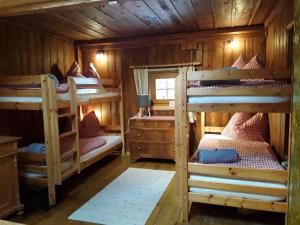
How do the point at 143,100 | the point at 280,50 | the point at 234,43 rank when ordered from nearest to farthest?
the point at 280,50 → the point at 234,43 → the point at 143,100

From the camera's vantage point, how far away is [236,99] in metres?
2.23

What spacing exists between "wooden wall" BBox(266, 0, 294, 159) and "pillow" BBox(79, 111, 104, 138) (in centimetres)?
297

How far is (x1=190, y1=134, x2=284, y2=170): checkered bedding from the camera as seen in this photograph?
244cm

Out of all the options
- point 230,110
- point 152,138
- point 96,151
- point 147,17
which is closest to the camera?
point 230,110

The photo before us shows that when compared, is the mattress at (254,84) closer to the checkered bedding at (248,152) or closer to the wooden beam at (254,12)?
the checkered bedding at (248,152)

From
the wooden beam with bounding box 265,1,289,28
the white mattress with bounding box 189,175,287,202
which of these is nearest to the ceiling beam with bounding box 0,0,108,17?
the white mattress with bounding box 189,175,287,202

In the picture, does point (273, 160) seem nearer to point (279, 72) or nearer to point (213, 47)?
point (279, 72)

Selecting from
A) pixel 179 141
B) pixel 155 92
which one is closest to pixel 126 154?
pixel 155 92

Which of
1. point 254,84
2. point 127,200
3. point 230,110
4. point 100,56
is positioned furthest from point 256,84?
point 100,56

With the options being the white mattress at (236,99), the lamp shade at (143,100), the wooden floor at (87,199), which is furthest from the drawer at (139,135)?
the white mattress at (236,99)

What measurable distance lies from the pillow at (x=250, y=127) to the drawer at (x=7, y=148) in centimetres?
296

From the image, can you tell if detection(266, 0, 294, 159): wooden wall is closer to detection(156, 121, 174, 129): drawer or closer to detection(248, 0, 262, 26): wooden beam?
detection(248, 0, 262, 26): wooden beam

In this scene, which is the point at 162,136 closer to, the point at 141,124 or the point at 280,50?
the point at 141,124

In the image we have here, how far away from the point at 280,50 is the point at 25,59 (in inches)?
141
